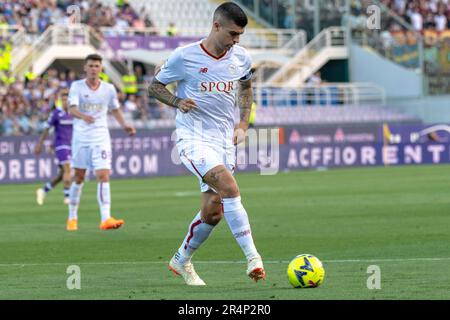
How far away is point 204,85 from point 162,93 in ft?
1.36

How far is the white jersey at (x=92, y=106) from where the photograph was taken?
59.9 ft

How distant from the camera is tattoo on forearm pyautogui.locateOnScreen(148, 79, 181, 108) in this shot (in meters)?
11.1

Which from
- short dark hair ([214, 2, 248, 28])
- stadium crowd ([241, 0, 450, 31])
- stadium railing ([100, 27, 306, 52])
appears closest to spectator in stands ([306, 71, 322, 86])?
stadium railing ([100, 27, 306, 52])

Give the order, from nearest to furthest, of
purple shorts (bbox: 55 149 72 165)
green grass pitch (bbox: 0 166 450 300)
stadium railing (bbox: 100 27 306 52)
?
green grass pitch (bbox: 0 166 450 300)
purple shorts (bbox: 55 149 72 165)
stadium railing (bbox: 100 27 306 52)

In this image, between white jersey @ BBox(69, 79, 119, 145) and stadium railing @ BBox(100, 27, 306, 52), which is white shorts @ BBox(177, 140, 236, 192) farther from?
stadium railing @ BBox(100, 27, 306, 52)

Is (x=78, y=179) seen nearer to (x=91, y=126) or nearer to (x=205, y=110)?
(x=91, y=126)

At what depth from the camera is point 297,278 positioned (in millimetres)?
10281

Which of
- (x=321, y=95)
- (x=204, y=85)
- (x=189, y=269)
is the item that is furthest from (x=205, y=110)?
(x=321, y=95)

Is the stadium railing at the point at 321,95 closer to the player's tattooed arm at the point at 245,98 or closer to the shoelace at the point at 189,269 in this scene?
the player's tattooed arm at the point at 245,98

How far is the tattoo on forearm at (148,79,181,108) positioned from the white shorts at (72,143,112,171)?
6.96m

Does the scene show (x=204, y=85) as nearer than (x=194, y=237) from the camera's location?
Yes

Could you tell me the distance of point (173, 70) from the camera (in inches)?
441

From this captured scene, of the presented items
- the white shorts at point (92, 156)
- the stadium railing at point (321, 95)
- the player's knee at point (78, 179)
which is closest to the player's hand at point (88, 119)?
the white shorts at point (92, 156)
